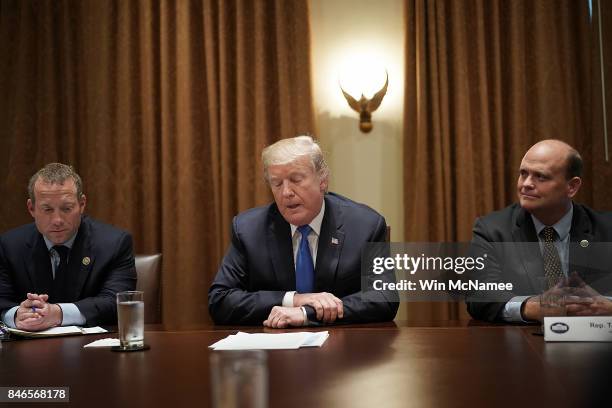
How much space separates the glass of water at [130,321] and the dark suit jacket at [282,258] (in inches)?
26.7

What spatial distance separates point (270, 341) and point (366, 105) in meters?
2.54

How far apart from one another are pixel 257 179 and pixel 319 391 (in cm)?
290

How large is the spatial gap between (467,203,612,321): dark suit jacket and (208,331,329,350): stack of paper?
78cm

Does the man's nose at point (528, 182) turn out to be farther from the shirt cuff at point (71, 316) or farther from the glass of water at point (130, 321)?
the shirt cuff at point (71, 316)

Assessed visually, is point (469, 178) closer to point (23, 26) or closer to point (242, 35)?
point (242, 35)

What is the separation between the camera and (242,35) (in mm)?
4105

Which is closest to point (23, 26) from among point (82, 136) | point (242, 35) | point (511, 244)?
point (82, 136)

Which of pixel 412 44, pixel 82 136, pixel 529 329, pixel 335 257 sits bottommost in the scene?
pixel 529 329

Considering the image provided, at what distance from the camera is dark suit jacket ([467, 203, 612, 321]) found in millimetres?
2453

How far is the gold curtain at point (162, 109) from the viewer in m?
4.10

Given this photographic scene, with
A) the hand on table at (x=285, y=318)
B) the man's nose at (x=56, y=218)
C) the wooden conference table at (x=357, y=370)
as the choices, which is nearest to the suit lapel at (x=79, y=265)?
the man's nose at (x=56, y=218)

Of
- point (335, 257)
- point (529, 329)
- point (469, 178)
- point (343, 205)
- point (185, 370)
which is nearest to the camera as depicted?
point (185, 370)

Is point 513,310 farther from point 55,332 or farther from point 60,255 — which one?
point 60,255

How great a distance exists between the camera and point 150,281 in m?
2.97
